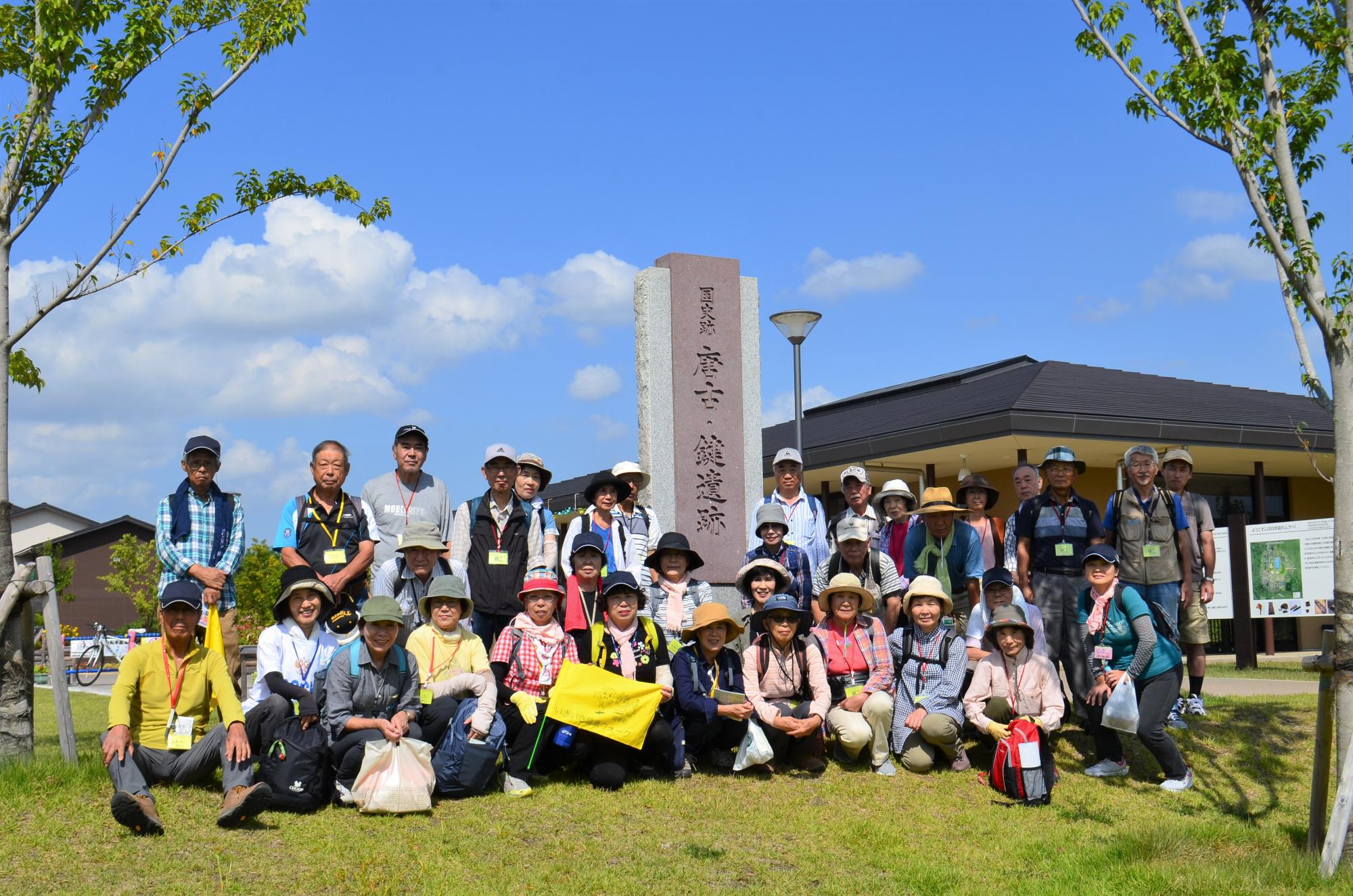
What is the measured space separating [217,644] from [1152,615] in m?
5.53

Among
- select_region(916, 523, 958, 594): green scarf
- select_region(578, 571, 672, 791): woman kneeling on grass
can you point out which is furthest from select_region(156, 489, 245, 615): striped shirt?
select_region(916, 523, 958, 594): green scarf

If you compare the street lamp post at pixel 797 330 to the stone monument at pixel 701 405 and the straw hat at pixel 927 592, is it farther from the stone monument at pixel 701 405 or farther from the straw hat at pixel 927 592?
the straw hat at pixel 927 592

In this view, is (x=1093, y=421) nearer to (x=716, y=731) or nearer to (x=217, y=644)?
(x=716, y=731)

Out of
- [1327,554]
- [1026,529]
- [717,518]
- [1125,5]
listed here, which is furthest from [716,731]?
[1327,554]

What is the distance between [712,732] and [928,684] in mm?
1407

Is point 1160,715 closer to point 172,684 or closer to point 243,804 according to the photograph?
point 243,804

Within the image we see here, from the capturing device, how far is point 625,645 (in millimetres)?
7008

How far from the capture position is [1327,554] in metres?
13.0

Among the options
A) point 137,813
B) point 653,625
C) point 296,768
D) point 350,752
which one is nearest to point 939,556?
point 653,625

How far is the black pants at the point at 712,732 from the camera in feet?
23.4

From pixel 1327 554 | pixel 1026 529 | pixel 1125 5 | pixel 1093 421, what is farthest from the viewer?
pixel 1093 421

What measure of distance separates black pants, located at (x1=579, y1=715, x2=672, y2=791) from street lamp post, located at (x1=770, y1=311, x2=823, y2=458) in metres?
6.37

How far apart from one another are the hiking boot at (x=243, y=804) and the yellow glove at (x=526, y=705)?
144 centimetres

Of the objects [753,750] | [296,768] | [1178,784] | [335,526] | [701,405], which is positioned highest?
[701,405]
